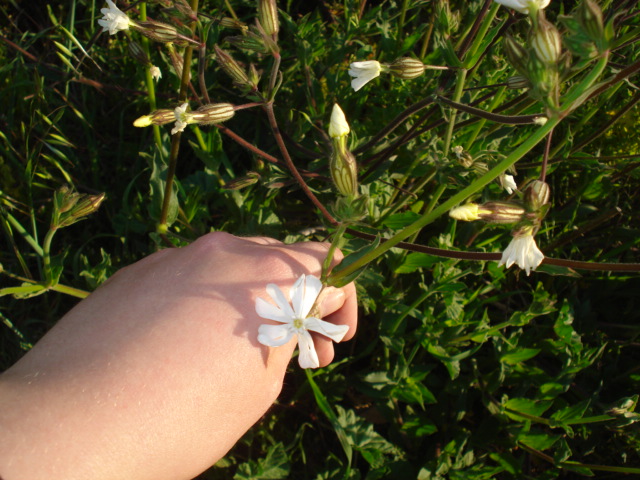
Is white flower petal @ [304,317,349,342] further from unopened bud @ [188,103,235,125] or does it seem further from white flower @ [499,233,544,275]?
unopened bud @ [188,103,235,125]

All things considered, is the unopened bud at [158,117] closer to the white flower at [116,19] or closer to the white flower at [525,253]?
the white flower at [116,19]

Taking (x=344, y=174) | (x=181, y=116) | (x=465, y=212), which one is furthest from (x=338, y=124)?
(x=181, y=116)

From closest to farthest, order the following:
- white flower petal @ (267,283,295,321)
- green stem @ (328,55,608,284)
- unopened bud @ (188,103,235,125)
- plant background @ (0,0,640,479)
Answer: green stem @ (328,55,608,284) < white flower petal @ (267,283,295,321) < unopened bud @ (188,103,235,125) < plant background @ (0,0,640,479)

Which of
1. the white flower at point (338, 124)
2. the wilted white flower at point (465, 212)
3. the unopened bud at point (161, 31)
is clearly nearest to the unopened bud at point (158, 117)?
the unopened bud at point (161, 31)

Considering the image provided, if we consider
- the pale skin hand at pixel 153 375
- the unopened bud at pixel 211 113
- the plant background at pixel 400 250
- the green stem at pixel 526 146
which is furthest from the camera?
the plant background at pixel 400 250

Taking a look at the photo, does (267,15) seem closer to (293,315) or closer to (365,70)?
(365,70)

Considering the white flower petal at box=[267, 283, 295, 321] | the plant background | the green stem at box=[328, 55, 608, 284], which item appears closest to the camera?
the green stem at box=[328, 55, 608, 284]

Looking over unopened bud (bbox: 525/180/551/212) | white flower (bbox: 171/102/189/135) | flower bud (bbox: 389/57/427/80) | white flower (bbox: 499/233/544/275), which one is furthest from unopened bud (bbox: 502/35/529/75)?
white flower (bbox: 171/102/189/135)
